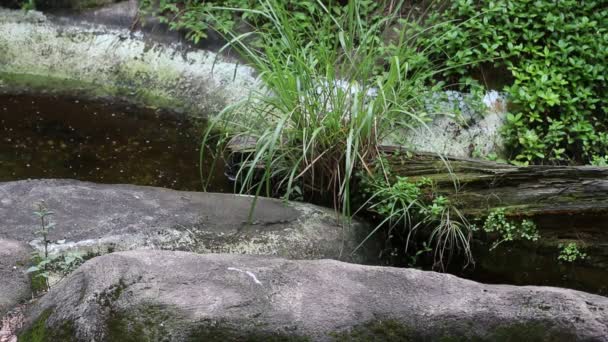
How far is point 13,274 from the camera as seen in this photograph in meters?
3.02

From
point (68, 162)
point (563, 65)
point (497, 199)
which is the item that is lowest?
point (68, 162)

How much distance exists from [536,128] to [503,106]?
320mm

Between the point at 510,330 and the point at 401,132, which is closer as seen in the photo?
the point at 510,330

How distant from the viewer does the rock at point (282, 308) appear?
240cm

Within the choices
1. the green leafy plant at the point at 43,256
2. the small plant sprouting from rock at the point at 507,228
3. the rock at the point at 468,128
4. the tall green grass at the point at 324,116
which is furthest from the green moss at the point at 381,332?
the rock at the point at 468,128

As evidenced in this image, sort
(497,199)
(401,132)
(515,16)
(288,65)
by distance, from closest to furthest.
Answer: (497,199) < (288,65) < (401,132) < (515,16)

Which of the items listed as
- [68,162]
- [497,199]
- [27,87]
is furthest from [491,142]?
[27,87]

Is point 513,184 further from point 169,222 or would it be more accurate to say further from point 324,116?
point 169,222

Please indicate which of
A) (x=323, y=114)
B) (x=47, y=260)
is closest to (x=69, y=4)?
(x=323, y=114)

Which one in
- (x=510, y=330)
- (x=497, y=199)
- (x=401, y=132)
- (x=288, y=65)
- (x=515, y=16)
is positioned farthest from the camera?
(x=515, y=16)

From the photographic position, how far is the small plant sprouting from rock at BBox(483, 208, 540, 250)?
3844 millimetres

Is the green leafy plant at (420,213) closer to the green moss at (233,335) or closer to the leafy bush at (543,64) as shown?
the leafy bush at (543,64)

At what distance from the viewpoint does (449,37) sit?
5500 mm

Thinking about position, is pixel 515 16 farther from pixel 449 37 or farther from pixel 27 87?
pixel 27 87
